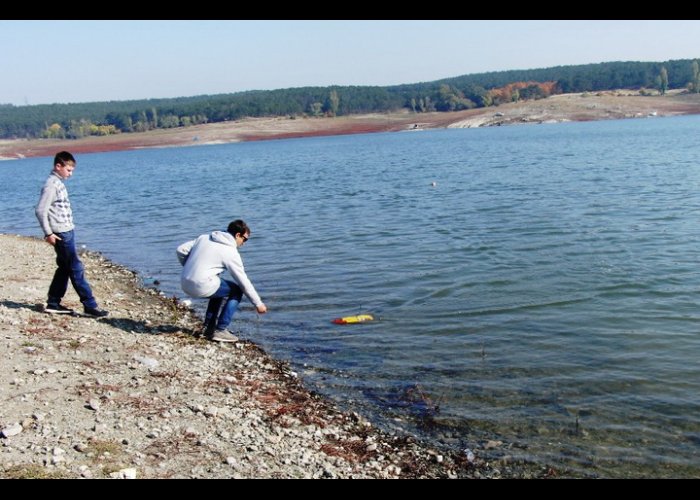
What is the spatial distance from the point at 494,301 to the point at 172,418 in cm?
705

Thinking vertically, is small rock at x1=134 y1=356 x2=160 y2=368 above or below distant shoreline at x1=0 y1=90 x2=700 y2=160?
below

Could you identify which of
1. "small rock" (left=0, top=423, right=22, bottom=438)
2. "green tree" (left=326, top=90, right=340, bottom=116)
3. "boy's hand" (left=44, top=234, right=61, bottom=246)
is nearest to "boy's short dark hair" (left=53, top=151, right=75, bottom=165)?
"boy's hand" (left=44, top=234, right=61, bottom=246)

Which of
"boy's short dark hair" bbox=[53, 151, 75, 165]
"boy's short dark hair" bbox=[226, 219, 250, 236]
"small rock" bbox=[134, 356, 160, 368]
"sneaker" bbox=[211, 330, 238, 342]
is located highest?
"boy's short dark hair" bbox=[53, 151, 75, 165]

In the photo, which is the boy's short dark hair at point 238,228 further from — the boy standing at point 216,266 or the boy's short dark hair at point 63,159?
the boy's short dark hair at point 63,159

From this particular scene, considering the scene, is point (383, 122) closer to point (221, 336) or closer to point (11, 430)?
point (221, 336)

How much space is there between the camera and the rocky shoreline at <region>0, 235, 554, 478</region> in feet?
18.6

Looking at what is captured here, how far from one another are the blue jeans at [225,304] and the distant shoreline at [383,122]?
10659 centimetres

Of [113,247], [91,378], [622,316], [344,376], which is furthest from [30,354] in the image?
[113,247]

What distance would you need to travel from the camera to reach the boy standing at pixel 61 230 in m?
9.17

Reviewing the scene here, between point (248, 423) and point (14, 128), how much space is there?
152m

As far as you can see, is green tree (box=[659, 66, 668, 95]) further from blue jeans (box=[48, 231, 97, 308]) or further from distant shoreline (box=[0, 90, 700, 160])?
blue jeans (box=[48, 231, 97, 308])

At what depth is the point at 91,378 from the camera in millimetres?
7625

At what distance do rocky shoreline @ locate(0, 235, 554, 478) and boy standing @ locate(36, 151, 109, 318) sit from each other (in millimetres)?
382

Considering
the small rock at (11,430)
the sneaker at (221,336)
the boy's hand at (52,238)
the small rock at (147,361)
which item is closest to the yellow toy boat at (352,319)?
the sneaker at (221,336)
